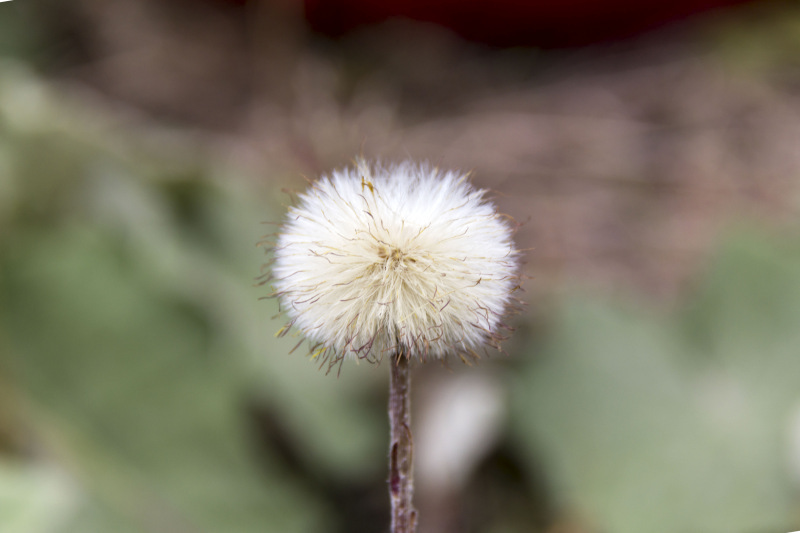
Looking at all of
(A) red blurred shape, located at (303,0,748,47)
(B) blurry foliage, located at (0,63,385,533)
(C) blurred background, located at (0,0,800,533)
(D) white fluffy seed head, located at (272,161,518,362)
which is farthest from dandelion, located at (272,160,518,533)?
(A) red blurred shape, located at (303,0,748,47)

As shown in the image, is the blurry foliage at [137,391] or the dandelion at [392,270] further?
the blurry foliage at [137,391]

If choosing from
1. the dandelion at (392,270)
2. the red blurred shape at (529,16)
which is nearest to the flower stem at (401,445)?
the dandelion at (392,270)

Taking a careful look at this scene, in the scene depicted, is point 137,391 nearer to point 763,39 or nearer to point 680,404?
point 680,404

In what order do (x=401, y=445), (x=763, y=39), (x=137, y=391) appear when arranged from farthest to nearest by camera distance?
1. (x=763, y=39)
2. (x=137, y=391)
3. (x=401, y=445)

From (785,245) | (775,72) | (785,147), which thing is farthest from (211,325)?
(775,72)

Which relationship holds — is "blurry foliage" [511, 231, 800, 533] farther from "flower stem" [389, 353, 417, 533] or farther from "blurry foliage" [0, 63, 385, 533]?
"flower stem" [389, 353, 417, 533]

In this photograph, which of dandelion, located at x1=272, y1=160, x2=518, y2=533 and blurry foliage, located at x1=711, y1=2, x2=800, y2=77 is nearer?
dandelion, located at x1=272, y1=160, x2=518, y2=533

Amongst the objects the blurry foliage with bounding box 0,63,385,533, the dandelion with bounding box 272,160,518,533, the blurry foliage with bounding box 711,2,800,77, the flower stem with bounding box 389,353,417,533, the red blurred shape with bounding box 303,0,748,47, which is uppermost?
the red blurred shape with bounding box 303,0,748,47

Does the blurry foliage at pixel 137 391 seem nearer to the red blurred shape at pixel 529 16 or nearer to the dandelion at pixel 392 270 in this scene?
the dandelion at pixel 392 270

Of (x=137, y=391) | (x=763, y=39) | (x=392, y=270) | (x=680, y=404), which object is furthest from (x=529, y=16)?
(x=392, y=270)
